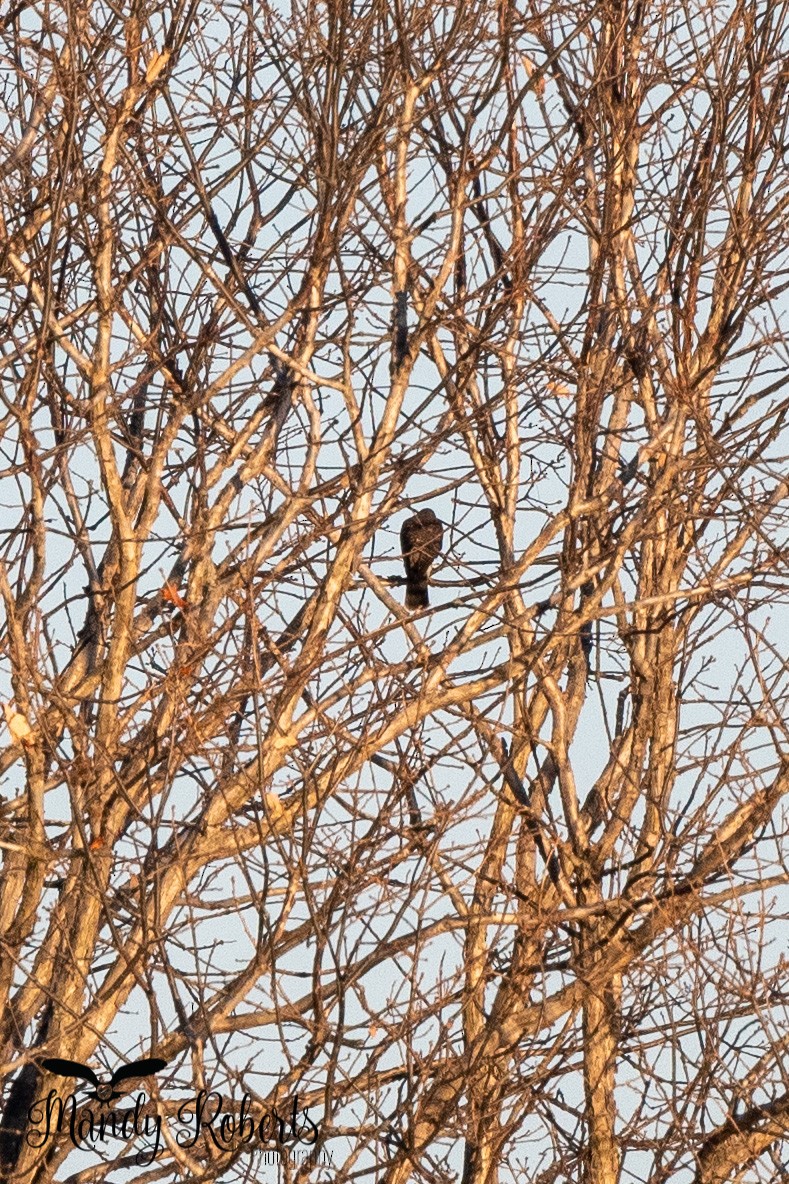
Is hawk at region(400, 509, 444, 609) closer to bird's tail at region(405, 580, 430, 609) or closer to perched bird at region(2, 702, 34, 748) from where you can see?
bird's tail at region(405, 580, 430, 609)

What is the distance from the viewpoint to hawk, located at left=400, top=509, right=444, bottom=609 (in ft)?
23.5

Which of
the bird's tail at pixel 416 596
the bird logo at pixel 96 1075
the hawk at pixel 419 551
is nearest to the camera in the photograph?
the bird logo at pixel 96 1075

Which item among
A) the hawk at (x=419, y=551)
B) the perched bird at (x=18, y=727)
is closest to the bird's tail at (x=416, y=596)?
the hawk at (x=419, y=551)

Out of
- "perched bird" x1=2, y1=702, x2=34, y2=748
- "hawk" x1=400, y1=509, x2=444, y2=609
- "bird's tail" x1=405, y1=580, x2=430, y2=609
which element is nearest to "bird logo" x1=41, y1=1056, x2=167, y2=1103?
"perched bird" x1=2, y1=702, x2=34, y2=748

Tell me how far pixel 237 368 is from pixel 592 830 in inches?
85.8

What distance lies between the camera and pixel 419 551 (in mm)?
6832

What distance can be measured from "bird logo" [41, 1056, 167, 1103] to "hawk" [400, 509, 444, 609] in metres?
2.27

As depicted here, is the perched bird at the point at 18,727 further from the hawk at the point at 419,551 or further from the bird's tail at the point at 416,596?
the bird's tail at the point at 416,596

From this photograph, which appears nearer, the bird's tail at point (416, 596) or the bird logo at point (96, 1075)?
the bird logo at point (96, 1075)


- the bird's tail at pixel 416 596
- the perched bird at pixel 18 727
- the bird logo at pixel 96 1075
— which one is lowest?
the bird logo at pixel 96 1075

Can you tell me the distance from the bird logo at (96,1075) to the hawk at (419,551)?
2.27 m

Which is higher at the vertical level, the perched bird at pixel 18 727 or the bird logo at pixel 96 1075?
the perched bird at pixel 18 727

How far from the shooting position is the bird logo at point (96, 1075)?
5195 mm

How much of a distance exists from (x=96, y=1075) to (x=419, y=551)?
8.00 ft
